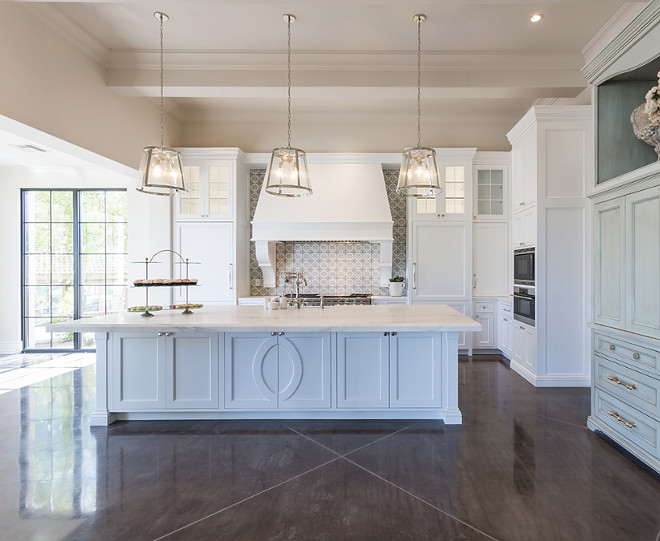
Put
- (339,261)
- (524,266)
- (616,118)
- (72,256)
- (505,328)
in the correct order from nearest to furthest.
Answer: (616,118) < (524,266) < (505,328) < (339,261) < (72,256)

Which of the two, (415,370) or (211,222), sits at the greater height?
(211,222)

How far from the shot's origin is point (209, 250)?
5395 millimetres

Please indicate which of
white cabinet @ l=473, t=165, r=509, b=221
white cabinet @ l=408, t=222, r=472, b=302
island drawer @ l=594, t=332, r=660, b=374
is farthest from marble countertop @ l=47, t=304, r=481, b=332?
white cabinet @ l=473, t=165, r=509, b=221

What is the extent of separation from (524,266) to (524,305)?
1.55ft

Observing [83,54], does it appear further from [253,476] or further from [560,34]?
[560,34]

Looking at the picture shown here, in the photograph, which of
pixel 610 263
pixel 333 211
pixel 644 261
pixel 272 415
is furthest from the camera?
pixel 333 211

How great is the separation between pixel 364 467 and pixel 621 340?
2.08 metres

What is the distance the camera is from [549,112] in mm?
4117

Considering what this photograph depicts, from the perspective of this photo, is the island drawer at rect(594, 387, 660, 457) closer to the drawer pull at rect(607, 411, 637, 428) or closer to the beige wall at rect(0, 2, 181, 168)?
the drawer pull at rect(607, 411, 637, 428)

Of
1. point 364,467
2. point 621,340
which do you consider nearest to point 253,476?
point 364,467

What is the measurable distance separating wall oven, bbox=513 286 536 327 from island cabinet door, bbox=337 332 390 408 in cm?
217

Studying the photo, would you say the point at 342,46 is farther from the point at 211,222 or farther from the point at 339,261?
the point at 339,261

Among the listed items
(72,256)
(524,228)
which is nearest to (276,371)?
(524,228)

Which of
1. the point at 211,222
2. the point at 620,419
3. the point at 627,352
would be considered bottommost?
the point at 620,419
